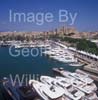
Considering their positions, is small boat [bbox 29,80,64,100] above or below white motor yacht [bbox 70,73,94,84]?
below

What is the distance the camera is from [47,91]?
12.3ft

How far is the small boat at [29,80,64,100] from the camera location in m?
3.66

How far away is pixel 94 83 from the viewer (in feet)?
13.6

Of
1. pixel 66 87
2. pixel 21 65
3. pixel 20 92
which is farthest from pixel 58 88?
pixel 21 65

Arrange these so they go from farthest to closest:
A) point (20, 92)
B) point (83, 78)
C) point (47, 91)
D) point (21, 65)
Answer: point (21, 65)
point (83, 78)
point (20, 92)
point (47, 91)

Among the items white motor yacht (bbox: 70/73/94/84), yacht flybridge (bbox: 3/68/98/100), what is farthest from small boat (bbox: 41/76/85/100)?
white motor yacht (bbox: 70/73/94/84)

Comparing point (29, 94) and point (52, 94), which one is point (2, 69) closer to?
point (29, 94)

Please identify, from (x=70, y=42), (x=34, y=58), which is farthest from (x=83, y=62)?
(x=34, y=58)

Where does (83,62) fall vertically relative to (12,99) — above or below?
above

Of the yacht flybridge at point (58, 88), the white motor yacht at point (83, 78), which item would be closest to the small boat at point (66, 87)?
the yacht flybridge at point (58, 88)

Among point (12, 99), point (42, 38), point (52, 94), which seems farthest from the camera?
point (42, 38)

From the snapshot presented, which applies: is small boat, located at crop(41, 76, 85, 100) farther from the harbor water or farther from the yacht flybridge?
the harbor water

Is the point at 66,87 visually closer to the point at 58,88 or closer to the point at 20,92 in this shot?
the point at 58,88

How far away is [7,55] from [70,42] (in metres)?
0.93
